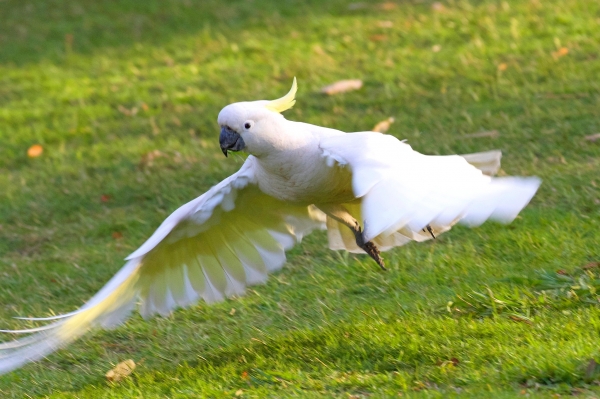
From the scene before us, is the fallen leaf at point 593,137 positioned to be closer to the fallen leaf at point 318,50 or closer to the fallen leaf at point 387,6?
the fallen leaf at point 318,50

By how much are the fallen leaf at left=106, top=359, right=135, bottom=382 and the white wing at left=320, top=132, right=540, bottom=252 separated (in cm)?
125

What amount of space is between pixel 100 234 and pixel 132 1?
4162 millimetres

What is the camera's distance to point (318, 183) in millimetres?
3252

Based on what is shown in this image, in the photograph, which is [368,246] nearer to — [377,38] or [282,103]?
[282,103]

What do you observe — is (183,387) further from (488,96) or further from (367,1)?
(367,1)

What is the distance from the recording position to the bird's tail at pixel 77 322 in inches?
116

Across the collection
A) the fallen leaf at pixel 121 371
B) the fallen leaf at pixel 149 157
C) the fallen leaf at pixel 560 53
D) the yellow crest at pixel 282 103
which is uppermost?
the yellow crest at pixel 282 103

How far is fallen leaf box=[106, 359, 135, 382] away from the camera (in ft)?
10.9

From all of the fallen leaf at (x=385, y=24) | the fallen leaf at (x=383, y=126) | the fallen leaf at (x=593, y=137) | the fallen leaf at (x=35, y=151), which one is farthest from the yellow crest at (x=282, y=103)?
the fallen leaf at (x=385, y=24)

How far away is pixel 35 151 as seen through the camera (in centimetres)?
594

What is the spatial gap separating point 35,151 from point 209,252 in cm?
278

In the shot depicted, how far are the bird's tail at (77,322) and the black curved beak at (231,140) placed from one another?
57 cm

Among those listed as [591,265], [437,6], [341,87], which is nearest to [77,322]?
[591,265]

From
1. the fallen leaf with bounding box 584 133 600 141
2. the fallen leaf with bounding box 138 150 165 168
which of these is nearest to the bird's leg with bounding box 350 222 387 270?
the fallen leaf with bounding box 584 133 600 141
